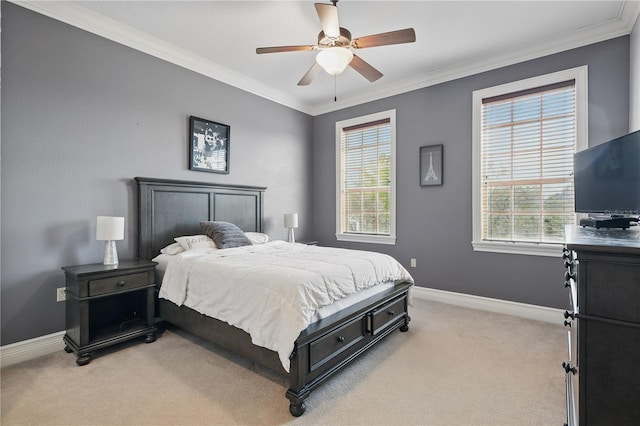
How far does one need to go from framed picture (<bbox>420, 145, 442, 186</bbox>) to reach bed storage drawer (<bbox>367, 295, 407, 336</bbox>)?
1.76 m

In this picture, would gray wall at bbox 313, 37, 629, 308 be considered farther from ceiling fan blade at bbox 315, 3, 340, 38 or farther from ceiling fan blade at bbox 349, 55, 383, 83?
ceiling fan blade at bbox 315, 3, 340, 38

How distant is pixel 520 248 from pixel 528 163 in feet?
3.13

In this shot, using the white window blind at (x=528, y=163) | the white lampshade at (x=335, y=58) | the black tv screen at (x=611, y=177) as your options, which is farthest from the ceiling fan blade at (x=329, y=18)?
the white window blind at (x=528, y=163)

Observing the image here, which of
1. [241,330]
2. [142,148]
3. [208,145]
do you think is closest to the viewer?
[241,330]

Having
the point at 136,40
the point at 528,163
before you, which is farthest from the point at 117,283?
the point at 528,163

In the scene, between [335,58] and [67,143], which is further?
[67,143]

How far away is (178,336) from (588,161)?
368 centimetres

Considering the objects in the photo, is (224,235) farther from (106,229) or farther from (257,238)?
(106,229)

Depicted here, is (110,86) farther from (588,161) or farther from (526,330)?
(526,330)

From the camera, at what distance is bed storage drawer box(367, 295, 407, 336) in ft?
8.00

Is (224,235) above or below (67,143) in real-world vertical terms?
below

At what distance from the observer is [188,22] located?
288 cm

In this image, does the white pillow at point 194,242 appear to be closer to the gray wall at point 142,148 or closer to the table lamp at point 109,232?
the gray wall at point 142,148

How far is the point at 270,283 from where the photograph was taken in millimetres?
2029
